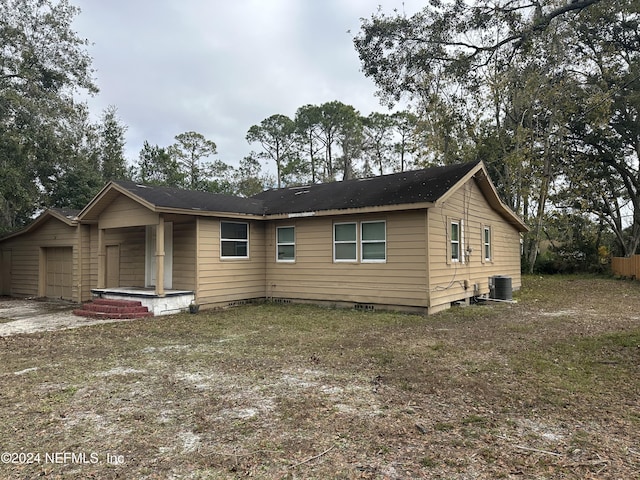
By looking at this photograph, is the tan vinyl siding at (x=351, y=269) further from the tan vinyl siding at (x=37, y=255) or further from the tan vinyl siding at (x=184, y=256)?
the tan vinyl siding at (x=37, y=255)

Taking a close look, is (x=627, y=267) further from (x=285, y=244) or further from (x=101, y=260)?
(x=101, y=260)

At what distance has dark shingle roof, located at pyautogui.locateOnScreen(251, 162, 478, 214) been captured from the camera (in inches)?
428

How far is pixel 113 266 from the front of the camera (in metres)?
14.0

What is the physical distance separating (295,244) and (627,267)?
60.3ft

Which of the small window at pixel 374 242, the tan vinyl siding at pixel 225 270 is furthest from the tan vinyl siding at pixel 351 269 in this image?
the tan vinyl siding at pixel 225 270

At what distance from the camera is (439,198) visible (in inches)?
398

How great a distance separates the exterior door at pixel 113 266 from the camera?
13930 mm

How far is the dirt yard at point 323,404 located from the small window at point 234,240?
393 cm

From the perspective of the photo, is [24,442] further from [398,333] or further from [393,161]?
[393,161]

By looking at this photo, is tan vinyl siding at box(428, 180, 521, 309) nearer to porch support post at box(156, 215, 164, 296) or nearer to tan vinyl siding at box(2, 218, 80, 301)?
porch support post at box(156, 215, 164, 296)

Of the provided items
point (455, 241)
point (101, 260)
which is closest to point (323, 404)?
point (455, 241)

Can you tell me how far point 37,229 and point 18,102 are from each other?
5.23 m

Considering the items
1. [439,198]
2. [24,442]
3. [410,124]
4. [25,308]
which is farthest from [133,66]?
[410,124]

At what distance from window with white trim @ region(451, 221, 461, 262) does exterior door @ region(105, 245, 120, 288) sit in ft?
35.4
